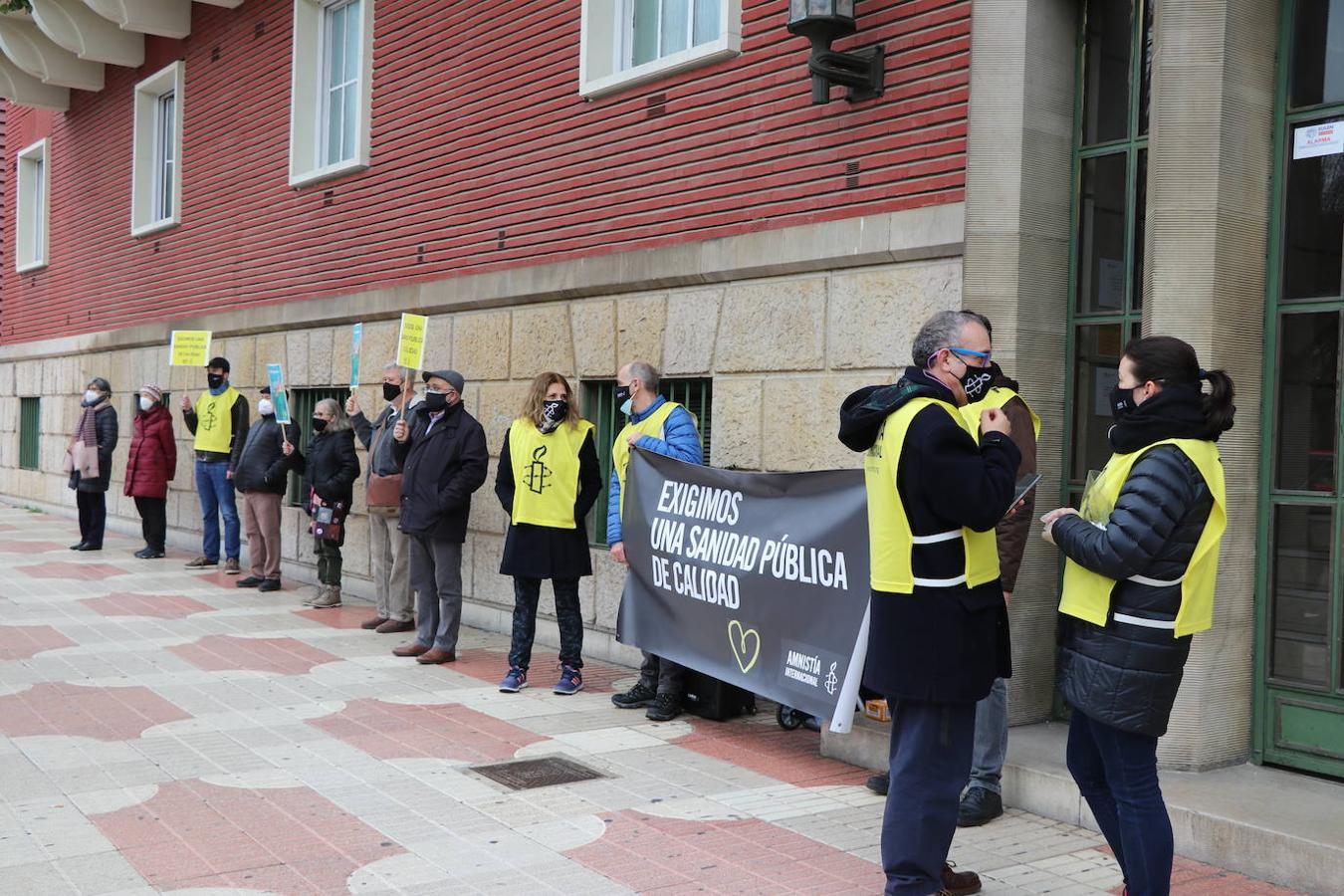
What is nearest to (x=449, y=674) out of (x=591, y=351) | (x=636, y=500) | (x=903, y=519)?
(x=636, y=500)

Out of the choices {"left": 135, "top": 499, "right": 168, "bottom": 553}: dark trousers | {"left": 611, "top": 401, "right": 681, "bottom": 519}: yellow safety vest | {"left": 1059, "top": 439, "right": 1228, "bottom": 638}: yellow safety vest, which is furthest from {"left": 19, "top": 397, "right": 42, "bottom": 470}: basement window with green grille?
{"left": 1059, "top": 439, "right": 1228, "bottom": 638}: yellow safety vest

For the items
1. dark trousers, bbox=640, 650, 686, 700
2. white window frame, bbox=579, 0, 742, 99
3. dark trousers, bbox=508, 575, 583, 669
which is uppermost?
white window frame, bbox=579, 0, 742, 99

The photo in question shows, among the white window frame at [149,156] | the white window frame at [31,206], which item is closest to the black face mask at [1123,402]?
the white window frame at [149,156]

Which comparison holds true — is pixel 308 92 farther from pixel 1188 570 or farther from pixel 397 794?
pixel 1188 570

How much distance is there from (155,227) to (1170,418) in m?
15.8

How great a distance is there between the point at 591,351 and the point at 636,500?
229cm

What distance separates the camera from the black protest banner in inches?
233

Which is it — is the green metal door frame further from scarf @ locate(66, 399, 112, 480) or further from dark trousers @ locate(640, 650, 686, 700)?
scarf @ locate(66, 399, 112, 480)

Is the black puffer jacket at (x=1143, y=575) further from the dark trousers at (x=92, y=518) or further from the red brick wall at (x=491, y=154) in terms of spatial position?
the dark trousers at (x=92, y=518)

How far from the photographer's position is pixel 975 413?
532 cm

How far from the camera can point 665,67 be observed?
8812 millimetres

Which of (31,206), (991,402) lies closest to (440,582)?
(991,402)

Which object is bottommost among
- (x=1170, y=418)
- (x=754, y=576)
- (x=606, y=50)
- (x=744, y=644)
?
(x=744, y=644)

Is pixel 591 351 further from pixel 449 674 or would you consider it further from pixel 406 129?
pixel 406 129
